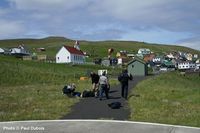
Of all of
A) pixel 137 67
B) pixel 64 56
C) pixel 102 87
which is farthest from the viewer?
pixel 64 56

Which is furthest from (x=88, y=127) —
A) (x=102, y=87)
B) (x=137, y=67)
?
(x=137, y=67)

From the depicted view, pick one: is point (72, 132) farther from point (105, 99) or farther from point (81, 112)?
point (105, 99)

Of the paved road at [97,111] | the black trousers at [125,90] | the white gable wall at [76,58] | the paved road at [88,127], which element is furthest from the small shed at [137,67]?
the paved road at [88,127]

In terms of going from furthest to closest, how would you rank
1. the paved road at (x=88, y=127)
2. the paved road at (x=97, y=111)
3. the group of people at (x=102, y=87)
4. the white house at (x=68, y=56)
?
the white house at (x=68, y=56) → the group of people at (x=102, y=87) → the paved road at (x=97, y=111) → the paved road at (x=88, y=127)

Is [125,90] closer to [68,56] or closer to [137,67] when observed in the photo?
[137,67]

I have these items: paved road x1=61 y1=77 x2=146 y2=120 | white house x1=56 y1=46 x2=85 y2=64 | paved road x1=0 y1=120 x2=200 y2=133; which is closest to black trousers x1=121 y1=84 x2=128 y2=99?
paved road x1=61 y1=77 x2=146 y2=120

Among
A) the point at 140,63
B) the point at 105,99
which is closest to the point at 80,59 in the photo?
the point at 140,63

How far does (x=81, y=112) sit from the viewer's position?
21406mm

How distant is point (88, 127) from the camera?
16156 millimetres

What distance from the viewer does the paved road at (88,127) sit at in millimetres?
15391

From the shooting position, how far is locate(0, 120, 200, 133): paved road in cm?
1539

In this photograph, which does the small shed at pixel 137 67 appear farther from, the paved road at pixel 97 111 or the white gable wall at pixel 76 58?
the paved road at pixel 97 111

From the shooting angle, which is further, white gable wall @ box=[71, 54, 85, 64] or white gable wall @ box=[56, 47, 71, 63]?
white gable wall @ box=[71, 54, 85, 64]

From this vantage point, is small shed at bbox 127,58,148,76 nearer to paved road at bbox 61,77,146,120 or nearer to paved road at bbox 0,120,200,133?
paved road at bbox 61,77,146,120
